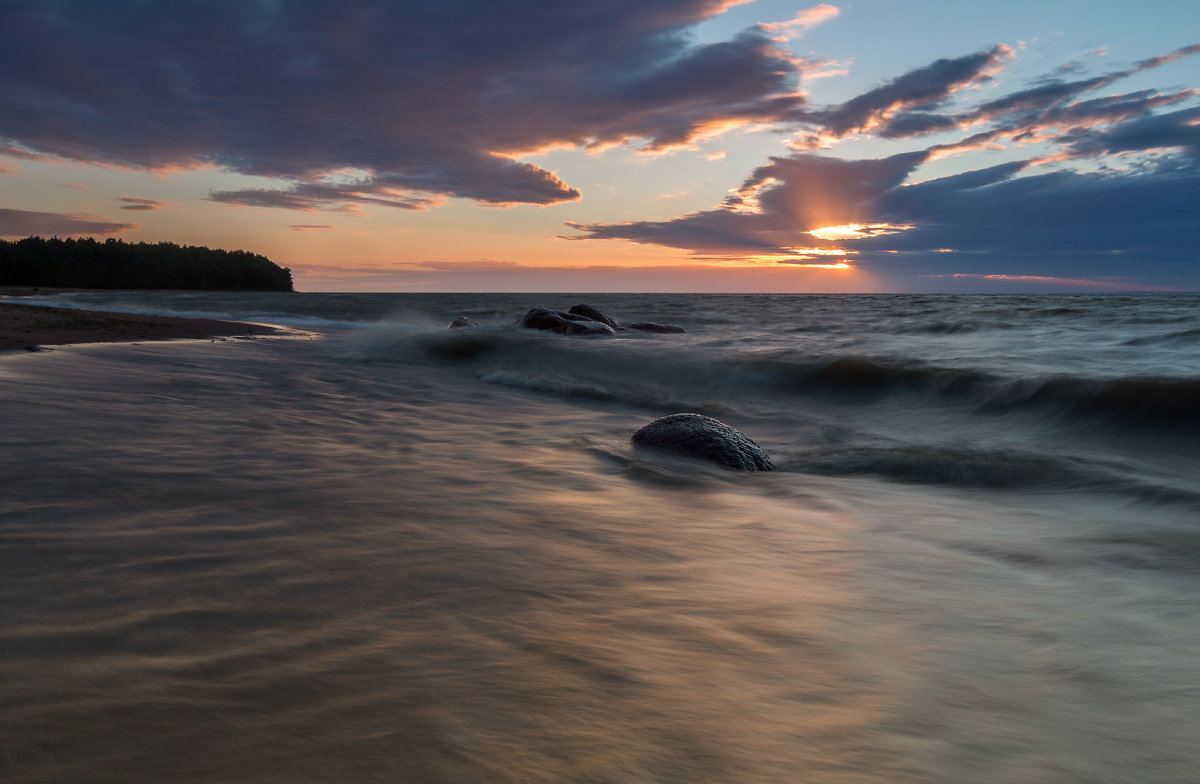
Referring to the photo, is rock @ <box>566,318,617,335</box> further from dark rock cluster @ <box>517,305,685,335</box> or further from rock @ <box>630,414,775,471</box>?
rock @ <box>630,414,775,471</box>

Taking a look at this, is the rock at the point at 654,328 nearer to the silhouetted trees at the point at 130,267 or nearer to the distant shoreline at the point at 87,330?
the distant shoreline at the point at 87,330

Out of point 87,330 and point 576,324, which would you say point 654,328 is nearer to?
point 576,324

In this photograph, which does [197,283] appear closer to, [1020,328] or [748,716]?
[1020,328]

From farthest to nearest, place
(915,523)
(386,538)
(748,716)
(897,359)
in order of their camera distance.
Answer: (897,359) → (915,523) → (386,538) → (748,716)

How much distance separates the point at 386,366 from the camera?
10.4 metres

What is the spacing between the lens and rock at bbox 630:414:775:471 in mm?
4801

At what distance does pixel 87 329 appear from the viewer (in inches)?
411

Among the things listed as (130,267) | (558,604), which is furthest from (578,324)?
(130,267)

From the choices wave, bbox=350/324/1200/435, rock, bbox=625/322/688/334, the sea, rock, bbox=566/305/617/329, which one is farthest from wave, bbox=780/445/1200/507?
rock, bbox=566/305/617/329

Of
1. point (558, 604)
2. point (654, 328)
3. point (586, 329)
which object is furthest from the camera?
point (654, 328)

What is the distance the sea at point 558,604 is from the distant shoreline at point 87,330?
3206 millimetres

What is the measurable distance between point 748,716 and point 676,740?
224 millimetres

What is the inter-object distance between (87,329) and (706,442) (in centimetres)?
1016

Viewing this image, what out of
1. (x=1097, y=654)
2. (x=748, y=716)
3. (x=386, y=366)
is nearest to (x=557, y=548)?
(x=748, y=716)
